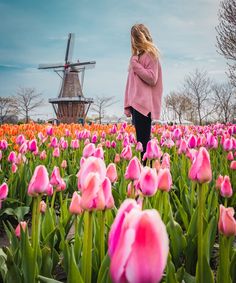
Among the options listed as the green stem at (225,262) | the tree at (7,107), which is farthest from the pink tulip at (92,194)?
the tree at (7,107)

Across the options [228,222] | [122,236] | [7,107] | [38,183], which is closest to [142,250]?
[122,236]

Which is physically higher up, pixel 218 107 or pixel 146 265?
pixel 218 107

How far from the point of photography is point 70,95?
31984 millimetres

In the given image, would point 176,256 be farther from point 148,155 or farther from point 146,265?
point 146,265

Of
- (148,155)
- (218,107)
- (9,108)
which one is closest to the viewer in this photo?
(148,155)

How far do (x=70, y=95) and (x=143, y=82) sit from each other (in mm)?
27722

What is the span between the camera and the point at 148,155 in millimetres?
2549

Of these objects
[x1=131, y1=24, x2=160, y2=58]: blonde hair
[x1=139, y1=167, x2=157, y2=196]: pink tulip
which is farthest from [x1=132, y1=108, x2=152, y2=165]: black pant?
[x1=139, y1=167, x2=157, y2=196]: pink tulip

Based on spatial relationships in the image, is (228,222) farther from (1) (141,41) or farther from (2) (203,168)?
(1) (141,41)

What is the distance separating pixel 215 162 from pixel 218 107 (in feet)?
157

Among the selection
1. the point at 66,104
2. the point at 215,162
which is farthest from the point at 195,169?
the point at 66,104

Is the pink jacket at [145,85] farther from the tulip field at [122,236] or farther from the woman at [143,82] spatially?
the tulip field at [122,236]

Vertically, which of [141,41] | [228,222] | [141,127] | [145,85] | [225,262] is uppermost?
[141,41]

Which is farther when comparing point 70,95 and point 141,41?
point 70,95
